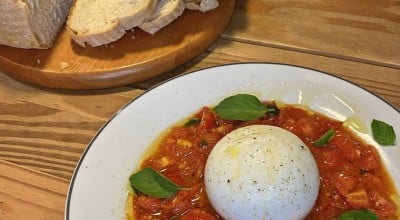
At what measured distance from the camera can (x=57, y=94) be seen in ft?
7.72

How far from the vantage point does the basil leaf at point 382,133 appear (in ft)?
6.18

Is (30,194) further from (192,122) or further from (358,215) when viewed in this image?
(358,215)

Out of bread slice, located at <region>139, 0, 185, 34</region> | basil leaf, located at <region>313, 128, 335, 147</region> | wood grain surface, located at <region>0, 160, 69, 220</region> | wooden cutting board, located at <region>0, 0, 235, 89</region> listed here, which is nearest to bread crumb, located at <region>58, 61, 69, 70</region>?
wooden cutting board, located at <region>0, 0, 235, 89</region>

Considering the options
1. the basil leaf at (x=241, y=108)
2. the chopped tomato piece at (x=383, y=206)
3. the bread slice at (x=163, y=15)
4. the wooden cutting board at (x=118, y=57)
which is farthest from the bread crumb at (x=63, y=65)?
the chopped tomato piece at (x=383, y=206)

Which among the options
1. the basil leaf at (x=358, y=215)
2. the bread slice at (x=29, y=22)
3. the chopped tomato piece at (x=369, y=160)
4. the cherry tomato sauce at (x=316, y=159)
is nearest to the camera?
the basil leaf at (x=358, y=215)

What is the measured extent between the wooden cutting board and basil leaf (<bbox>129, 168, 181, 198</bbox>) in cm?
60

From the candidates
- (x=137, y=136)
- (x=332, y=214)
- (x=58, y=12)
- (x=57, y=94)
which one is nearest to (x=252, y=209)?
(x=332, y=214)

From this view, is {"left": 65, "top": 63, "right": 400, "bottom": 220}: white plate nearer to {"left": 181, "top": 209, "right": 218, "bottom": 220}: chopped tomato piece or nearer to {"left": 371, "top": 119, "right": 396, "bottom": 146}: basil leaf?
{"left": 371, "top": 119, "right": 396, "bottom": 146}: basil leaf

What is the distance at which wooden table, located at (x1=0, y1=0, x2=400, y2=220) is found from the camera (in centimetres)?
199

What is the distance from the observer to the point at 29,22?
231 centimetres

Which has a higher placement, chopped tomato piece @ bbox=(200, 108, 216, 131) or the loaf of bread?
the loaf of bread

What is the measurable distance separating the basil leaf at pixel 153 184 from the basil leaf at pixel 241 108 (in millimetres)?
310

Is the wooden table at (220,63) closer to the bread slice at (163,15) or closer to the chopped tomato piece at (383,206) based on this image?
the bread slice at (163,15)

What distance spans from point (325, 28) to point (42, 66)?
46.8 inches
